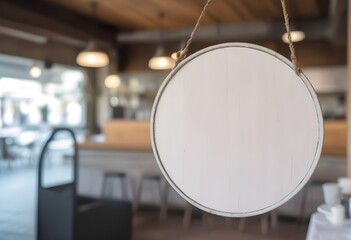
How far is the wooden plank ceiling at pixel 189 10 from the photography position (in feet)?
16.5

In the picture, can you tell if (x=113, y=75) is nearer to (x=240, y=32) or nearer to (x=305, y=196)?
(x=240, y=32)

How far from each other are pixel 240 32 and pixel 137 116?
133 inches

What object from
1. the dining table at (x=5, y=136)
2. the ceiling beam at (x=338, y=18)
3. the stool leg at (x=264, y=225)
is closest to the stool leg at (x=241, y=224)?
the stool leg at (x=264, y=225)

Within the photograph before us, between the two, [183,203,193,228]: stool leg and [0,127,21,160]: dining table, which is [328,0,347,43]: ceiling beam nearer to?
[183,203,193,228]: stool leg

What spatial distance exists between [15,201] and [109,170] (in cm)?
166

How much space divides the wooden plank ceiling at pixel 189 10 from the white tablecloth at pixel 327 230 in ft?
11.1

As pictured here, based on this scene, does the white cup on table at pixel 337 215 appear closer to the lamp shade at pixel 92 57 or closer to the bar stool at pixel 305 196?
the bar stool at pixel 305 196

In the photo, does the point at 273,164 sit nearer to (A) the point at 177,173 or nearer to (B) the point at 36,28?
(A) the point at 177,173

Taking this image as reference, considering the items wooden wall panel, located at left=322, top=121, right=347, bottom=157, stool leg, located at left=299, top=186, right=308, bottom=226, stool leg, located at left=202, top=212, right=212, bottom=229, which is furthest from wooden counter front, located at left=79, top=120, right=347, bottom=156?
stool leg, located at left=202, top=212, right=212, bottom=229

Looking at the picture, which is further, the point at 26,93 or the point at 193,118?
the point at 26,93

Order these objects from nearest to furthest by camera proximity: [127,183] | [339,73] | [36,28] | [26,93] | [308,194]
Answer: [308,194] → [36,28] → [127,183] → [339,73] → [26,93]

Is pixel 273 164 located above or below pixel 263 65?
below

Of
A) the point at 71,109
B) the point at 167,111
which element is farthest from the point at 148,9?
the point at 71,109

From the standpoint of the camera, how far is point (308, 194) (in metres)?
4.64
